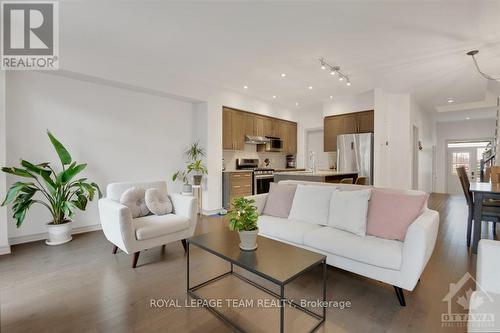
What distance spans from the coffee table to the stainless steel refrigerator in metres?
4.31

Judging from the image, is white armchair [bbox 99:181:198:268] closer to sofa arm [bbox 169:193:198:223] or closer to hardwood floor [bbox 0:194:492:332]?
sofa arm [bbox 169:193:198:223]

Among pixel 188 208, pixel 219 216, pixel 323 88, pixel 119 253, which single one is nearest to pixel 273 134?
pixel 323 88

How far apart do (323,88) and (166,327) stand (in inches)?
205

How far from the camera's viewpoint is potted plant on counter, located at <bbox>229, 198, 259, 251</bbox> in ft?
6.01

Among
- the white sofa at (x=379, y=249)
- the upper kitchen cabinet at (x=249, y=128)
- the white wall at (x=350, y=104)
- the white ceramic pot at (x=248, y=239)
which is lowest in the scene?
the white sofa at (x=379, y=249)

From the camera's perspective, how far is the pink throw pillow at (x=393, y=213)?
6.72 ft

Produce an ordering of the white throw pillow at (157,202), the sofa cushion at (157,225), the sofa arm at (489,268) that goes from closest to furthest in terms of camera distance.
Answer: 1. the sofa arm at (489,268)
2. the sofa cushion at (157,225)
3. the white throw pillow at (157,202)

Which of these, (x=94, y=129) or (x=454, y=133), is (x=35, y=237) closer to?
(x=94, y=129)

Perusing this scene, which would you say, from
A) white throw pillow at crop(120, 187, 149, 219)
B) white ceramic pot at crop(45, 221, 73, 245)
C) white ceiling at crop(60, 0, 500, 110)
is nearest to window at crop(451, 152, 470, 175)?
white ceiling at crop(60, 0, 500, 110)

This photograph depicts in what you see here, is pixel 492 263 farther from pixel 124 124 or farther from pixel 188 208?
pixel 124 124

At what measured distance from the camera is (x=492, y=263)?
1.32 metres

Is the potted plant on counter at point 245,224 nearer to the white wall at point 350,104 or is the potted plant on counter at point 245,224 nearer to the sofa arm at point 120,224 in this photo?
the sofa arm at point 120,224

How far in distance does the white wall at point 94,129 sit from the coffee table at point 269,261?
2850mm

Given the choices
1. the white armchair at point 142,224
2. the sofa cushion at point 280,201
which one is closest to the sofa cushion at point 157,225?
the white armchair at point 142,224
